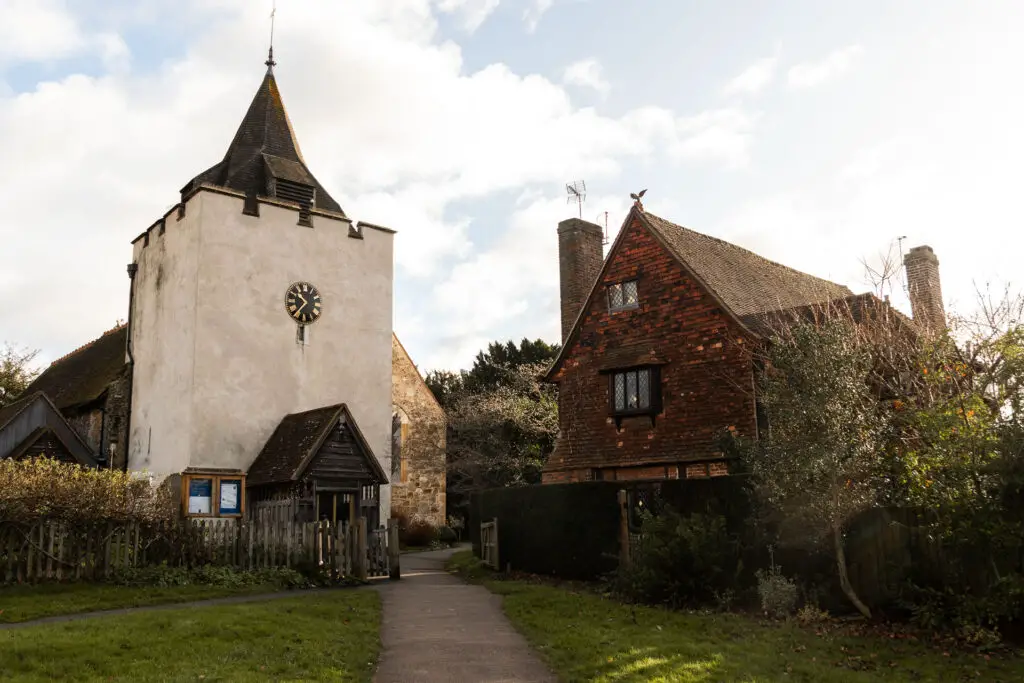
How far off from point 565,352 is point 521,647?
1338cm

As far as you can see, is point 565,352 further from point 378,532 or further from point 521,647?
point 521,647

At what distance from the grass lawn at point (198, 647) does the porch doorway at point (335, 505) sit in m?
8.07

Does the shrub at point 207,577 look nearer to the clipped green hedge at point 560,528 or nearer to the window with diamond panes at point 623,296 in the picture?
the clipped green hedge at point 560,528

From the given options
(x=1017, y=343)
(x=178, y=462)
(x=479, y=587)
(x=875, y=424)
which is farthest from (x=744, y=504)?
(x=178, y=462)

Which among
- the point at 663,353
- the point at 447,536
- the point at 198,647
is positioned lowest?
the point at 198,647

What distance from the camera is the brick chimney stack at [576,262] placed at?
85.9 feet

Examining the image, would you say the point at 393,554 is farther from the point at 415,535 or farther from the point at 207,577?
the point at 415,535

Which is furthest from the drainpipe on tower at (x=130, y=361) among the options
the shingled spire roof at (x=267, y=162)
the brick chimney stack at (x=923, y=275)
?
the brick chimney stack at (x=923, y=275)

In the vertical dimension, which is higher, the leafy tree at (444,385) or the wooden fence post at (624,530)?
the leafy tree at (444,385)

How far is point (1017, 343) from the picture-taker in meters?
13.4

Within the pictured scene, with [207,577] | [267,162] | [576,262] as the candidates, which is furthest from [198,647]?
[267,162]

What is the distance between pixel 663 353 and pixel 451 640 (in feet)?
38.3

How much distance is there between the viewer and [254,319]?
24109 millimetres

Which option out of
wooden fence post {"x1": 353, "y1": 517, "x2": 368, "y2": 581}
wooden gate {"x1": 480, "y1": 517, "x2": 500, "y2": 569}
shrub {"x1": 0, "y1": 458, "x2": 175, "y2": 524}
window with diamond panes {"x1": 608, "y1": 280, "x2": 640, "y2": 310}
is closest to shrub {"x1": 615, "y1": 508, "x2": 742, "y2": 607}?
wooden gate {"x1": 480, "y1": 517, "x2": 500, "y2": 569}
